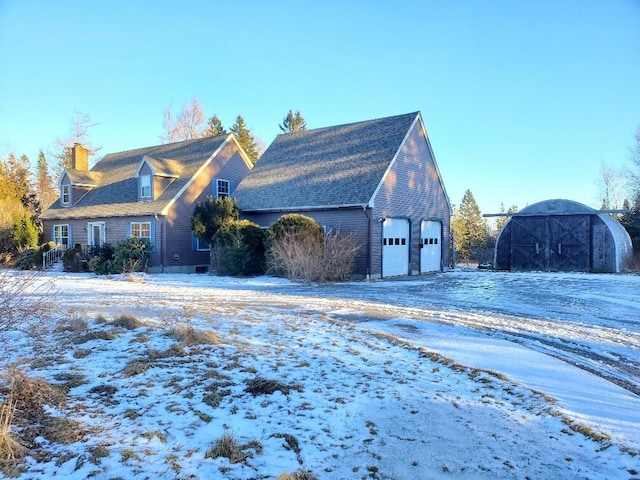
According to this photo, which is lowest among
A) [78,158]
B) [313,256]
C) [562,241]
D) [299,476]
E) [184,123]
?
[299,476]

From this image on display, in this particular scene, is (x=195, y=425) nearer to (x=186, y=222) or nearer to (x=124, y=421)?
(x=124, y=421)

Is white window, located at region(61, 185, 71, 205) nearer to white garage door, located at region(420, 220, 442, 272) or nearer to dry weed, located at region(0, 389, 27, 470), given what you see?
white garage door, located at region(420, 220, 442, 272)

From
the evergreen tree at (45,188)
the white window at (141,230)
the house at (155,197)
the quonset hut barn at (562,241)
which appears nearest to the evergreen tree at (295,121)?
the evergreen tree at (45,188)

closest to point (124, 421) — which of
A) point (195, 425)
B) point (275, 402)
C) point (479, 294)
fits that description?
point (195, 425)

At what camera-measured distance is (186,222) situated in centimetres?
2455

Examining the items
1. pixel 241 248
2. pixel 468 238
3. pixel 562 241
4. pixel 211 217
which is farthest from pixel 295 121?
pixel 241 248

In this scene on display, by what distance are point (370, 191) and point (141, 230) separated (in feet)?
41.5

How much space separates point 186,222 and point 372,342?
62.6ft

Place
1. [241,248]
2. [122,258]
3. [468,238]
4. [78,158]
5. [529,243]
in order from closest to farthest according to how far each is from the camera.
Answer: [241,248] < [122,258] < [529,243] < [78,158] < [468,238]

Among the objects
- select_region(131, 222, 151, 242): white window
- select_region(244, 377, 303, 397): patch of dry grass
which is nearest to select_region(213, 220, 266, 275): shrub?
select_region(131, 222, 151, 242): white window

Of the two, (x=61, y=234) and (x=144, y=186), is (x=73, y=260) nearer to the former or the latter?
(x=144, y=186)

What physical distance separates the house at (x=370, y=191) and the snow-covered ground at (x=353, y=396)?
10.2m

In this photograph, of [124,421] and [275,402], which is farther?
[275,402]

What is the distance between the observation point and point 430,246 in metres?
24.0
